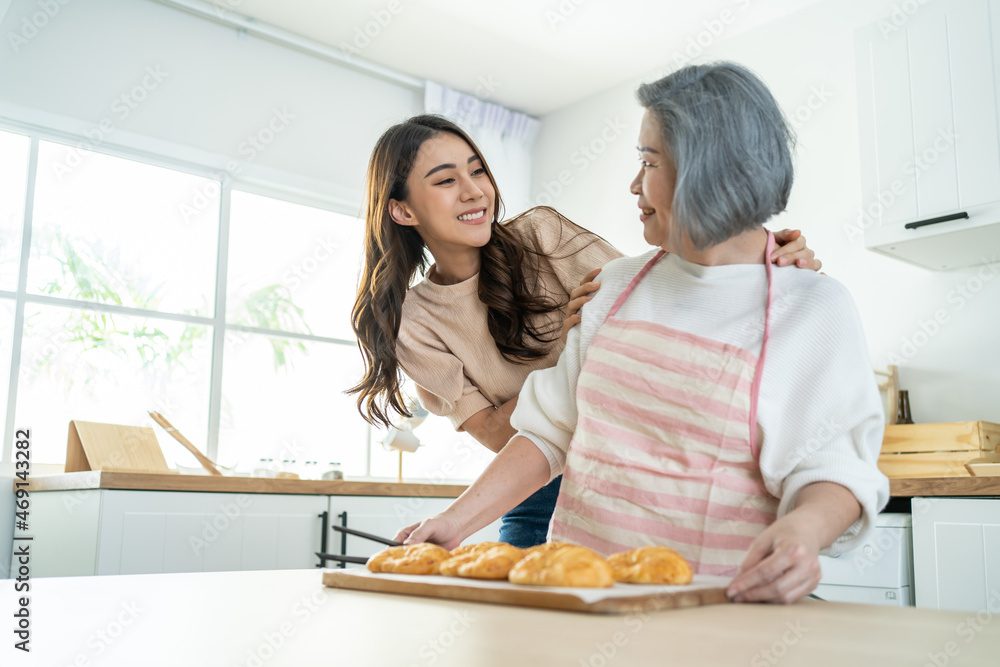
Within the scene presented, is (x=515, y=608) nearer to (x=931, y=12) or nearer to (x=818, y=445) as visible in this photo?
(x=818, y=445)

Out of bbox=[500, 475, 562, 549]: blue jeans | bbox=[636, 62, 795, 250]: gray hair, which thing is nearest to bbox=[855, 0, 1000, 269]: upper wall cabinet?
bbox=[500, 475, 562, 549]: blue jeans

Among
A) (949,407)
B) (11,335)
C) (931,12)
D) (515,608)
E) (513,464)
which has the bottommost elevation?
(515,608)

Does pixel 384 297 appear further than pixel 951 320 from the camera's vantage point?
No

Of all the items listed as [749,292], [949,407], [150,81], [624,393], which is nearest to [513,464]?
[624,393]

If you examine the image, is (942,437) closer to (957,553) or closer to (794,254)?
(957,553)

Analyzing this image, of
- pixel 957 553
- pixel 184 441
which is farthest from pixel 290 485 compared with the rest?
pixel 957 553

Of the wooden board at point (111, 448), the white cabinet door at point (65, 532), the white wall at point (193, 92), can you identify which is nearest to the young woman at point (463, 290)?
the white cabinet door at point (65, 532)

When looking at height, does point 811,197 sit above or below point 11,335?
above

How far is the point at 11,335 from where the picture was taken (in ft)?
9.96

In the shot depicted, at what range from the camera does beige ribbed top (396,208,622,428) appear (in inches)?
63.4

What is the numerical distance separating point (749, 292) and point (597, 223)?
3349mm

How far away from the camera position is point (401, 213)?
66.8 inches

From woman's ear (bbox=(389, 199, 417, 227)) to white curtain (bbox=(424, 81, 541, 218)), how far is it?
8.52 ft

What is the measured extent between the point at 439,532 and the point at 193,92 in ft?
10.1
